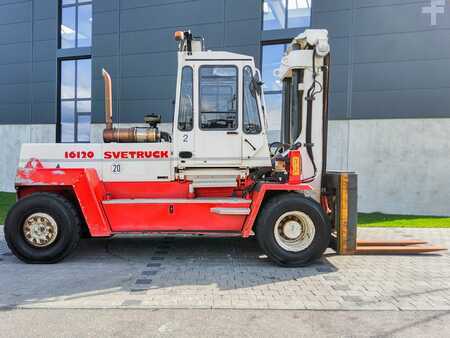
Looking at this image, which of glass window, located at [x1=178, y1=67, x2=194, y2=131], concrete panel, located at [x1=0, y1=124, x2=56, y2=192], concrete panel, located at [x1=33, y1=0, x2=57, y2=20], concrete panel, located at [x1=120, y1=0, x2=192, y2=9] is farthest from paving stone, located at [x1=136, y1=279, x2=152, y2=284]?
concrete panel, located at [x1=33, y1=0, x2=57, y2=20]

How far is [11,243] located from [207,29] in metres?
11.2

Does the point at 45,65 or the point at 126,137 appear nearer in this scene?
the point at 126,137

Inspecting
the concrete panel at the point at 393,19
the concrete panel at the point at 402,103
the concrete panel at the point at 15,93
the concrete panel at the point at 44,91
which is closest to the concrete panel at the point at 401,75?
the concrete panel at the point at 402,103

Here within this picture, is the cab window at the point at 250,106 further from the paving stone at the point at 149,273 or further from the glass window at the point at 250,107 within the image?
the paving stone at the point at 149,273

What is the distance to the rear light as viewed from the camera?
650cm

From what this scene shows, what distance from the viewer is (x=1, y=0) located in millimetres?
18500

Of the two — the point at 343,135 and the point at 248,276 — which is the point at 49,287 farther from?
the point at 343,135

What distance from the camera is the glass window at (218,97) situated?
6.59 meters

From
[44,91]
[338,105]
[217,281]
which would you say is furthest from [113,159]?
[44,91]

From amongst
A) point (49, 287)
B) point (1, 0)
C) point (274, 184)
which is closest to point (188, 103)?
point (274, 184)

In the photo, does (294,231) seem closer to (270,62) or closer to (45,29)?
(270,62)

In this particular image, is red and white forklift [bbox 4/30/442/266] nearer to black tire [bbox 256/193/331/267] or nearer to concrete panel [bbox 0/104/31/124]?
black tire [bbox 256/193/331/267]

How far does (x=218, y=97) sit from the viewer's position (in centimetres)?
662

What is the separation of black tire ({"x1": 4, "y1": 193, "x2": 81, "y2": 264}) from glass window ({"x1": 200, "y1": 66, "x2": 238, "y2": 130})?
2.64 metres
